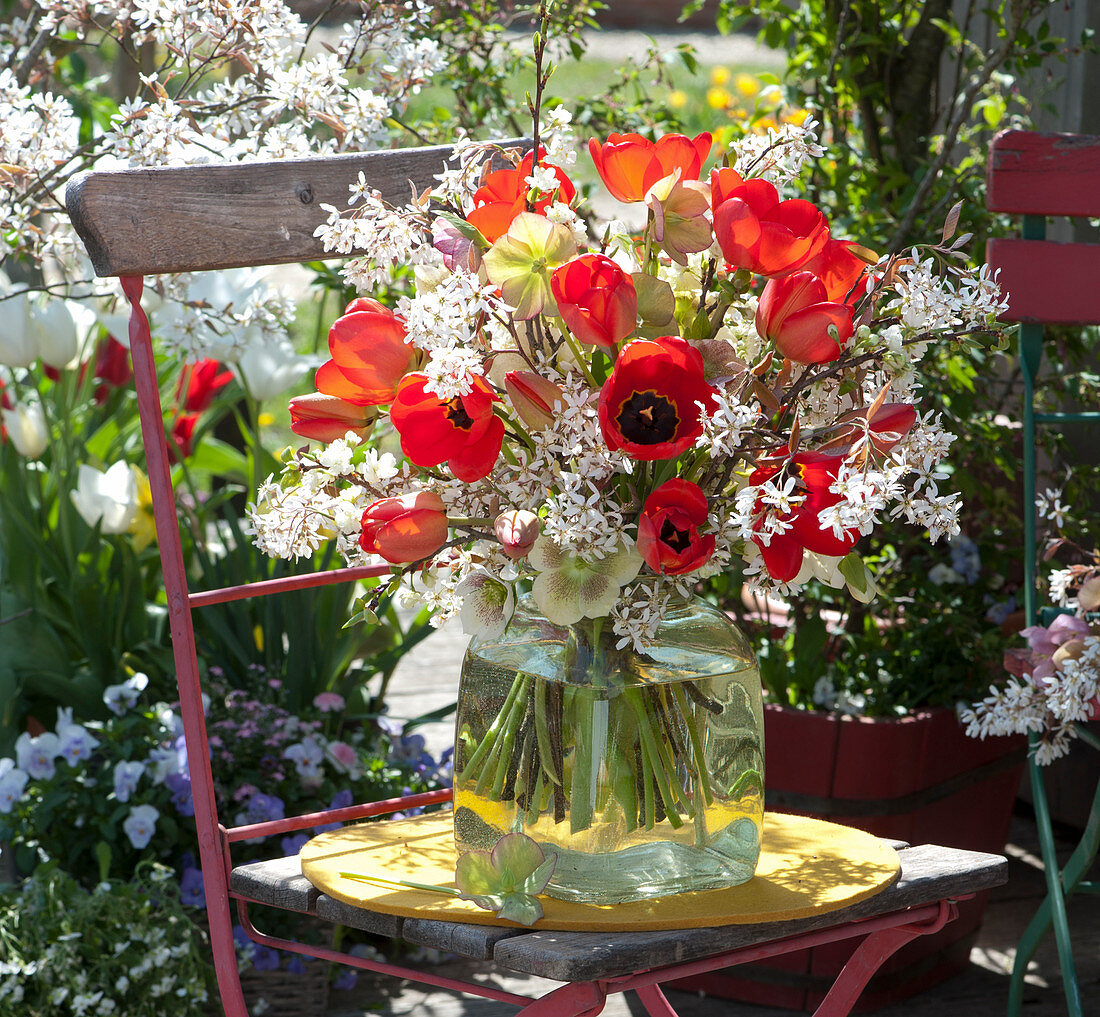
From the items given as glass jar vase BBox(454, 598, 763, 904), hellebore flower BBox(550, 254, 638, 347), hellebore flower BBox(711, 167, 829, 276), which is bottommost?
glass jar vase BBox(454, 598, 763, 904)

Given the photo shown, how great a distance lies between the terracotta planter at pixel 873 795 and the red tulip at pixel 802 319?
1104 millimetres

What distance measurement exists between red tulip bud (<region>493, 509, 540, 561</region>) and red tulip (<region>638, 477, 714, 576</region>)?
75 mm

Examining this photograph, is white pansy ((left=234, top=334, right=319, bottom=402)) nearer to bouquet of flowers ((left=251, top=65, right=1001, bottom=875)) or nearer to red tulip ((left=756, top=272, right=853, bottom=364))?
bouquet of flowers ((left=251, top=65, right=1001, bottom=875))

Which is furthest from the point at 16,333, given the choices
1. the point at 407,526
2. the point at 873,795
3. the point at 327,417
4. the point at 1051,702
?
the point at 1051,702

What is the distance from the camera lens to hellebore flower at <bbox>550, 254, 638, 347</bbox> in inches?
36.5

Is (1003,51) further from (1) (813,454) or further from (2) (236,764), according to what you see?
(2) (236,764)

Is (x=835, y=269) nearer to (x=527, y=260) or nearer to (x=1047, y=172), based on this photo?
(x=527, y=260)

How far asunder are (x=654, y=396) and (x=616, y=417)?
1.2 inches

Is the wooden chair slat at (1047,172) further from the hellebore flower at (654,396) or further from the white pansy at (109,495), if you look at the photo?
the white pansy at (109,495)

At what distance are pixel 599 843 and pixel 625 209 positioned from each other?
5517 millimetres

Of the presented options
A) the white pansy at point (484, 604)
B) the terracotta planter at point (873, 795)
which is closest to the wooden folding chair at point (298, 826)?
the white pansy at point (484, 604)

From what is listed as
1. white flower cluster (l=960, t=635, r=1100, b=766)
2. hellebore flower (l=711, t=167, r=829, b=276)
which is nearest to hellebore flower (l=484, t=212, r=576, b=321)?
hellebore flower (l=711, t=167, r=829, b=276)

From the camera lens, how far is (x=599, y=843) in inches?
40.6

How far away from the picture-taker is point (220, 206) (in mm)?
1290
